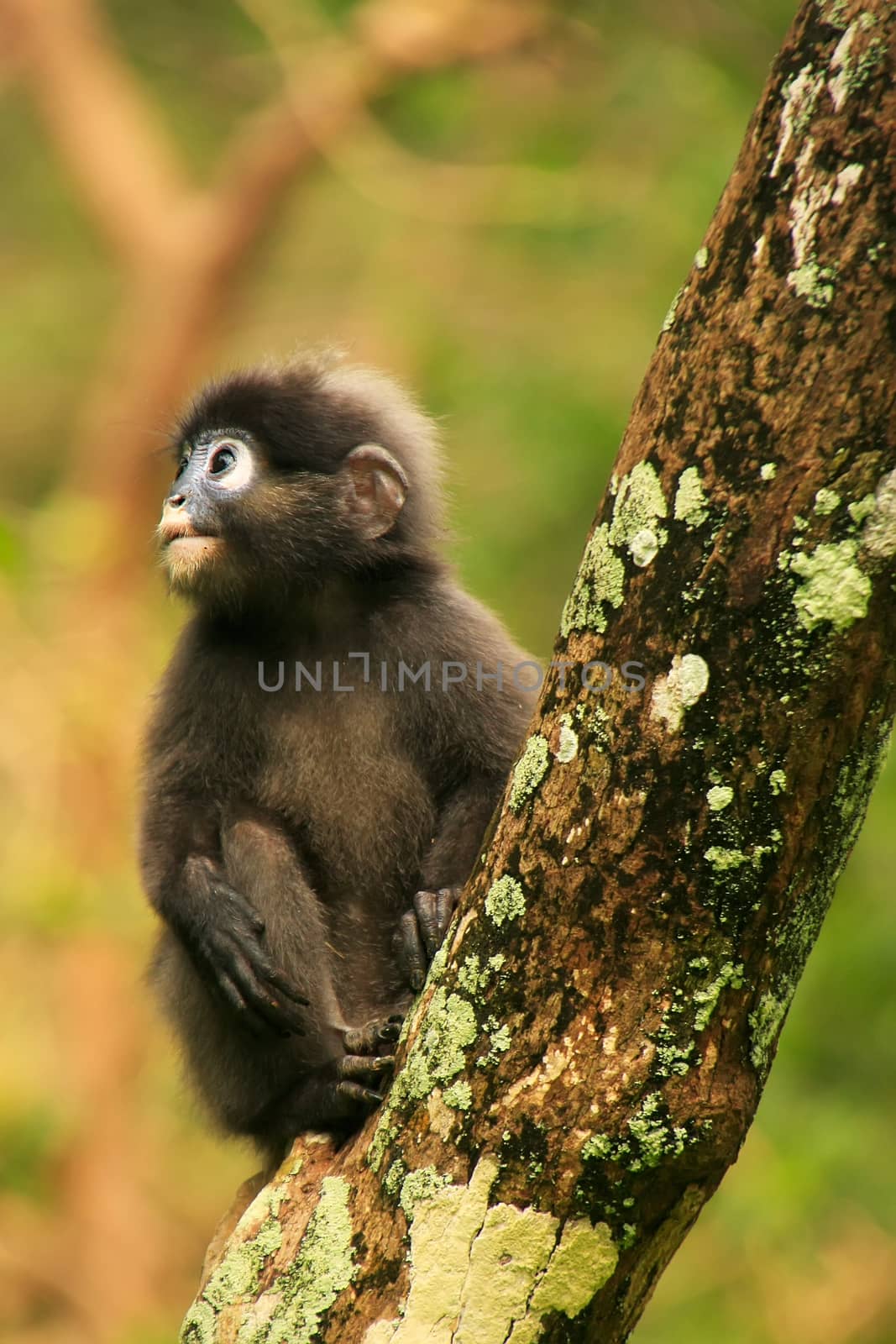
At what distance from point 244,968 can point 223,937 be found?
0.29 ft

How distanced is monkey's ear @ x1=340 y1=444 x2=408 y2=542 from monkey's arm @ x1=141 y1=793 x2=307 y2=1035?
1.06 meters

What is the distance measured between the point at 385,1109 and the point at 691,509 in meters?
1.30

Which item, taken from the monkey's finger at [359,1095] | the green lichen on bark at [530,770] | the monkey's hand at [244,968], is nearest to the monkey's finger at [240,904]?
the monkey's hand at [244,968]

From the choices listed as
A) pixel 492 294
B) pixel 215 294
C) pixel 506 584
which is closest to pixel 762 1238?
pixel 506 584

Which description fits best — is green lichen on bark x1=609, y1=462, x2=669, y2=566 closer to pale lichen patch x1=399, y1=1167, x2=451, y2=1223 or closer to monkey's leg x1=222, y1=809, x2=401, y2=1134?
pale lichen patch x1=399, y1=1167, x2=451, y2=1223

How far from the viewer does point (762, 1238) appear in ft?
22.0

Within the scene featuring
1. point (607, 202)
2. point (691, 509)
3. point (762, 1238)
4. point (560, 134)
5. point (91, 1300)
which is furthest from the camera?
point (91, 1300)

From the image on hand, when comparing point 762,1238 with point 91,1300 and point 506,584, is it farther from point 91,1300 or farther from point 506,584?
point 91,1300

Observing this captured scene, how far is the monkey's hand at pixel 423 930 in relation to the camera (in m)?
3.22

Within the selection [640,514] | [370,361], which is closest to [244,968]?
[640,514]

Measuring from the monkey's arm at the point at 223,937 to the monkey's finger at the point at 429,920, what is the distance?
0.35 m

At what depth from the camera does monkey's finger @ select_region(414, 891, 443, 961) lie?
3236 mm

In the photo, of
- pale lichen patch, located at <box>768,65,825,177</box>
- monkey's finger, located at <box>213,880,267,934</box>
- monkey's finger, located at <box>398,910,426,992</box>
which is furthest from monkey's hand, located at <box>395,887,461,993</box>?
pale lichen patch, located at <box>768,65,825,177</box>

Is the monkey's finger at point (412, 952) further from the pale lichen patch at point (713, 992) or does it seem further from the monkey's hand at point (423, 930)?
the pale lichen patch at point (713, 992)
